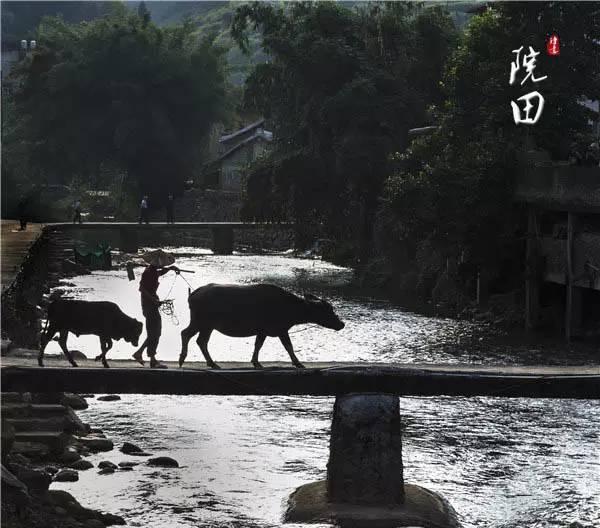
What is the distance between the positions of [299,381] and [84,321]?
146 inches

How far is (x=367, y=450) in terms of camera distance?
20188mm

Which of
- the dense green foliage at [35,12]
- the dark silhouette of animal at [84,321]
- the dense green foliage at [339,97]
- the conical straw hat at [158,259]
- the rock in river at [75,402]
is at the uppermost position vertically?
the dense green foliage at [35,12]

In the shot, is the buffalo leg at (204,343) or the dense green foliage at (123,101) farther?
the dense green foliage at (123,101)

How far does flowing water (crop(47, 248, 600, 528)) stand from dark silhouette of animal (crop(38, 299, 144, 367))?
290cm

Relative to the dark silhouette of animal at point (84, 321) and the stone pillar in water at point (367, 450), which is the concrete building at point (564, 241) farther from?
the dark silhouette of animal at point (84, 321)

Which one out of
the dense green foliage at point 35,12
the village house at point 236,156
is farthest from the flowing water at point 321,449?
the dense green foliage at point 35,12

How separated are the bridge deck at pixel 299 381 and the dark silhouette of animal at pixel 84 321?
65 cm

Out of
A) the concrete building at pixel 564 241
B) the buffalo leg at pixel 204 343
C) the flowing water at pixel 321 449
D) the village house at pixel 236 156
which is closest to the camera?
the buffalo leg at pixel 204 343

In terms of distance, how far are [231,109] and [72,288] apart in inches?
1479

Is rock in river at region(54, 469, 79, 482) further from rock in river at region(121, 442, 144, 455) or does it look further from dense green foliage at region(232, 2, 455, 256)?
dense green foliage at region(232, 2, 455, 256)

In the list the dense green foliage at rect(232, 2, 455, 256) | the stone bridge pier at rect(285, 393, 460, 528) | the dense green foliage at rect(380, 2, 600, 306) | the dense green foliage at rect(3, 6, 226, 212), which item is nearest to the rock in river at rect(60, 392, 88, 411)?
the stone bridge pier at rect(285, 393, 460, 528)

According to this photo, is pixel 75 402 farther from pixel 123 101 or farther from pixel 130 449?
pixel 123 101

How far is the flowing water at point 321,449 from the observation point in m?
21.9

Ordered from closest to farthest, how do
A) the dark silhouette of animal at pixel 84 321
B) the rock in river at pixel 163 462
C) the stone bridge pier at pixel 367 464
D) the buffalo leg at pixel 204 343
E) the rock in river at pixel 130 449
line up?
the stone bridge pier at pixel 367 464 < the buffalo leg at pixel 204 343 < the dark silhouette of animal at pixel 84 321 < the rock in river at pixel 163 462 < the rock in river at pixel 130 449
